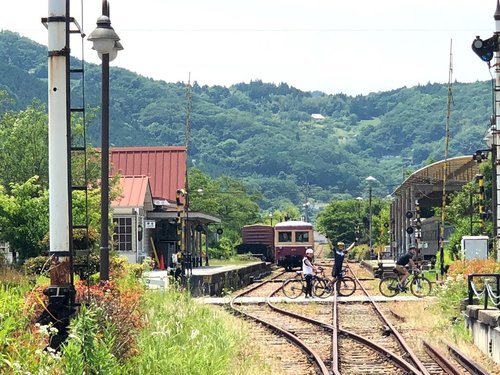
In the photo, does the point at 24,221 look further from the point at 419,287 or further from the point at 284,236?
the point at 284,236

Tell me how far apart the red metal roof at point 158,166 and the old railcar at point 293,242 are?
21.8ft

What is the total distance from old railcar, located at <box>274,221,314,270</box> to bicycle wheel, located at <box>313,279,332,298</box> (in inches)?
1075

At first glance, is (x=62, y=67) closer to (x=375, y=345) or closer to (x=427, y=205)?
(x=375, y=345)

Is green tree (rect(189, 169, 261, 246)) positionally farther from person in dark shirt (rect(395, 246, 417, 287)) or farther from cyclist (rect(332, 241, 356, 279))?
person in dark shirt (rect(395, 246, 417, 287))

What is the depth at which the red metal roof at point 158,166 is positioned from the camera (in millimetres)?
57625

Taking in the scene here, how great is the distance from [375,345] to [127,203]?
30466 millimetres

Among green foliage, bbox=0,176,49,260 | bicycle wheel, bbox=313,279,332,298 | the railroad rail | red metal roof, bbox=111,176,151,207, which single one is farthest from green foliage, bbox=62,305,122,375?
red metal roof, bbox=111,176,151,207

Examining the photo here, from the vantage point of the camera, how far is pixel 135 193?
47.2 metres

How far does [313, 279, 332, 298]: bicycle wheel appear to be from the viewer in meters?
31.0

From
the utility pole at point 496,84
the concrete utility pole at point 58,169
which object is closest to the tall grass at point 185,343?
the concrete utility pole at point 58,169

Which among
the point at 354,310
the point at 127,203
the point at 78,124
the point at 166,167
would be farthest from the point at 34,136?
the point at 166,167

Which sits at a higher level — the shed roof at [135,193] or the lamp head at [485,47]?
the lamp head at [485,47]

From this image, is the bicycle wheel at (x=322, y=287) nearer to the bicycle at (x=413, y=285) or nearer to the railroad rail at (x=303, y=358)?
the bicycle at (x=413, y=285)

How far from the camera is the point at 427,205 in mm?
79375
